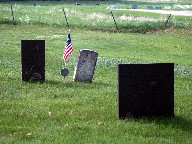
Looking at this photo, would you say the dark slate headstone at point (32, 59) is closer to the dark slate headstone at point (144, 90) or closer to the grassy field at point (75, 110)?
the grassy field at point (75, 110)

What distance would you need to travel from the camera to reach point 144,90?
1069 centimetres

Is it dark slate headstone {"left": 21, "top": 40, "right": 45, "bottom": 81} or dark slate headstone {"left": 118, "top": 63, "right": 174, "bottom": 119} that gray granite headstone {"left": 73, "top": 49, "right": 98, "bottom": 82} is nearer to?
dark slate headstone {"left": 21, "top": 40, "right": 45, "bottom": 81}

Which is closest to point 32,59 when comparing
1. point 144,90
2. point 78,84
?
point 78,84

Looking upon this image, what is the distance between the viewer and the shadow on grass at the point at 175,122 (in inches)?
405

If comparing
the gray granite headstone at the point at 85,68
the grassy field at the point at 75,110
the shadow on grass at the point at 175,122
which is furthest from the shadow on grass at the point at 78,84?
the shadow on grass at the point at 175,122

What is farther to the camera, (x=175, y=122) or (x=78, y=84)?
(x=78, y=84)

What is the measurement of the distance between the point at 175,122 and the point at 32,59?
6233 millimetres

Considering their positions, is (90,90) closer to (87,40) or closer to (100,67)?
(100,67)

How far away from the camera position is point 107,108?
38.7 ft

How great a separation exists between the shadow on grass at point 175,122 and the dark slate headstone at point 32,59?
5735 mm

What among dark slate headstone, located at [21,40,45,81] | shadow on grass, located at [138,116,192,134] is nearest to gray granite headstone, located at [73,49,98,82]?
dark slate headstone, located at [21,40,45,81]

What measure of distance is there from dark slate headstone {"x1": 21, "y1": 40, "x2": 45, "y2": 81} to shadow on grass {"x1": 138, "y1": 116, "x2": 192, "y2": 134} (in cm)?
574

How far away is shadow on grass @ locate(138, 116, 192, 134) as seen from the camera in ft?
33.8

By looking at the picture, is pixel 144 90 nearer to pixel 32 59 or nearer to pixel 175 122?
pixel 175 122
